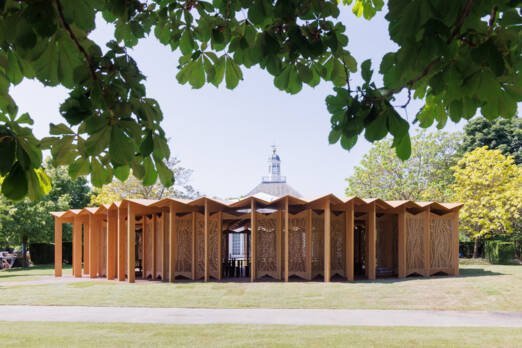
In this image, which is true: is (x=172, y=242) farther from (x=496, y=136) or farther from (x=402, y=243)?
(x=496, y=136)

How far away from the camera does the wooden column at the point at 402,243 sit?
1629cm

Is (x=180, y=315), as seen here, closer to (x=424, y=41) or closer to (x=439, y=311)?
(x=439, y=311)

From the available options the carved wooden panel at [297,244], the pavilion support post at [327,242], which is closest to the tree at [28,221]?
the carved wooden panel at [297,244]

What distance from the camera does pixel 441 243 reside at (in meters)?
17.3

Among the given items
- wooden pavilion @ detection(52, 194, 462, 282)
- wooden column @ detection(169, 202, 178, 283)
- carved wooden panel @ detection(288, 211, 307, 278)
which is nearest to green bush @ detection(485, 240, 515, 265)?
wooden pavilion @ detection(52, 194, 462, 282)

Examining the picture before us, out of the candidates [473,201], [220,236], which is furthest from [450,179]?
[220,236]

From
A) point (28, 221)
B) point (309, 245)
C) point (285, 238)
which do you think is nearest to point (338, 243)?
point (309, 245)

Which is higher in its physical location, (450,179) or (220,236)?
(450,179)

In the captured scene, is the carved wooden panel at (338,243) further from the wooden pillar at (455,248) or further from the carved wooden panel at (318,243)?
the wooden pillar at (455,248)

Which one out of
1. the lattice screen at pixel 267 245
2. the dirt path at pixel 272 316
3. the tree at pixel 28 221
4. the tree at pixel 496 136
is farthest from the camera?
the tree at pixel 496 136

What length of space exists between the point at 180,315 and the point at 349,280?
7682 millimetres

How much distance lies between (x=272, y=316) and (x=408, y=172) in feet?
71.1

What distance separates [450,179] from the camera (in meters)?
29.6

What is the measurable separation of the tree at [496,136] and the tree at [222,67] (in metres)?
36.6
